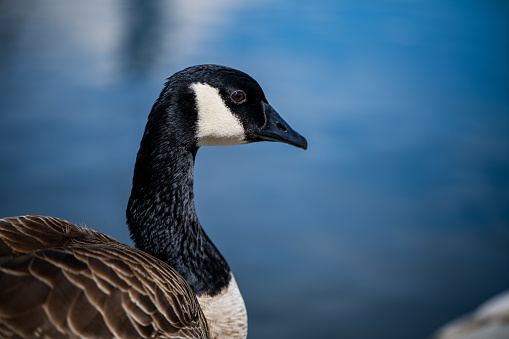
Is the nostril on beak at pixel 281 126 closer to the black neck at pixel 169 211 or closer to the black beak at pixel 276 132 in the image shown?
the black beak at pixel 276 132

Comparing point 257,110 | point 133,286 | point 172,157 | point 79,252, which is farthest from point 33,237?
point 257,110

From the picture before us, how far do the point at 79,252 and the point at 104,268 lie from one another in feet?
0.25

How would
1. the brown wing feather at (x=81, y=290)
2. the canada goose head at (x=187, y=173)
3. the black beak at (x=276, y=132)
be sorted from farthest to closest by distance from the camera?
1. the black beak at (x=276, y=132)
2. the canada goose head at (x=187, y=173)
3. the brown wing feather at (x=81, y=290)

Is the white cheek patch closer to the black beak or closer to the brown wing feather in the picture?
the black beak

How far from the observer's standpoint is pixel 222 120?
6.49 feet

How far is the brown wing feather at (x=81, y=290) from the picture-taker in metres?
1.35

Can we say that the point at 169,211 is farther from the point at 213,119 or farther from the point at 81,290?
the point at 81,290

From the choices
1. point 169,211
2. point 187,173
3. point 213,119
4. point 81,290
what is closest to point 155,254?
point 169,211

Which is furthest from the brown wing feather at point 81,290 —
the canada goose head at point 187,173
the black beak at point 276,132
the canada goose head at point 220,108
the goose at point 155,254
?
the black beak at point 276,132

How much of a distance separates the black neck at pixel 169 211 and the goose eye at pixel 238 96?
0.21m

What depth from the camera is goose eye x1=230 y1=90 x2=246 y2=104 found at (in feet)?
6.48

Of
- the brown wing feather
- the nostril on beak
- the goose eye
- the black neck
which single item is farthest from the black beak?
the brown wing feather

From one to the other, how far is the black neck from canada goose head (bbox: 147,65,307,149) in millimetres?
56

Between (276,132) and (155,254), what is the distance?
1.85 feet
